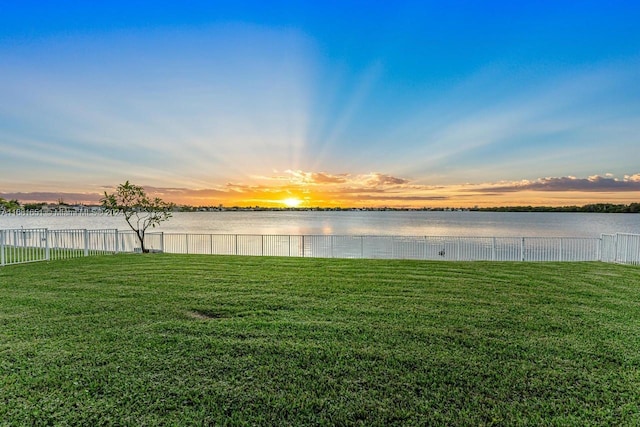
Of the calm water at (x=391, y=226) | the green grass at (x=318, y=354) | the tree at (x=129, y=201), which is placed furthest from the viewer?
the calm water at (x=391, y=226)

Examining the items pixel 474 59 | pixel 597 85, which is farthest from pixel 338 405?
pixel 597 85

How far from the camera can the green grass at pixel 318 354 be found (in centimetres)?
241

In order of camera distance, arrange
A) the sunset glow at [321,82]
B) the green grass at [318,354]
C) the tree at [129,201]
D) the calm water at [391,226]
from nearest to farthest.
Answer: the green grass at [318,354]
the sunset glow at [321,82]
the tree at [129,201]
the calm water at [391,226]

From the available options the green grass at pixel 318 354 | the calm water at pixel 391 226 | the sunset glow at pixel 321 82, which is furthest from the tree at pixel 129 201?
the calm water at pixel 391 226

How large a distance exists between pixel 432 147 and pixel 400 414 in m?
16.6

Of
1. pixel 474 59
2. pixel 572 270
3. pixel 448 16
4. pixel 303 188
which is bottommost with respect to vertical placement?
pixel 572 270

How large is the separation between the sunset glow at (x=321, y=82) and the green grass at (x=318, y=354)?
821 cm

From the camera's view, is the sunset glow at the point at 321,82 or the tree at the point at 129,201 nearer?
the sunset glow at the point at 321,82

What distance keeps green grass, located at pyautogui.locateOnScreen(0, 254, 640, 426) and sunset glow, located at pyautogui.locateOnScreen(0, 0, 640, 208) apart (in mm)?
8207

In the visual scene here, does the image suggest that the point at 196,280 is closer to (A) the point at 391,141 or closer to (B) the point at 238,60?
(B) the point at 238,60

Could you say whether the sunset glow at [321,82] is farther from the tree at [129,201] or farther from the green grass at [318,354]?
the green grass at [318,354]

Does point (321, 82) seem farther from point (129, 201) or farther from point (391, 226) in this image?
point (391, 226)

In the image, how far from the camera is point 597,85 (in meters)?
11.6

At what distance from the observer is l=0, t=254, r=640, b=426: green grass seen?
241 cm
